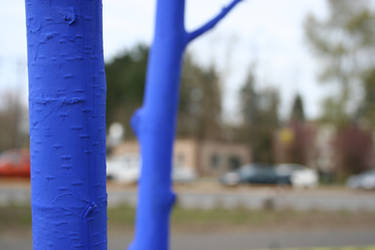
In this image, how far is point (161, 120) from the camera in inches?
140

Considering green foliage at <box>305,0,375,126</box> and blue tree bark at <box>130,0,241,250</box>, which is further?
green foliage at <box>305,0,375,126</box>

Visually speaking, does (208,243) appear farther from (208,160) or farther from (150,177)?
(208,160)

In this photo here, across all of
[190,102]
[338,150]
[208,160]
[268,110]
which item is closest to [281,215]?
[338,150]

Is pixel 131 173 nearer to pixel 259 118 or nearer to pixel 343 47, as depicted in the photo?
pixel 343 47

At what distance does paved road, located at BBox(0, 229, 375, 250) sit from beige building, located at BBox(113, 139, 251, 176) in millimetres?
28771

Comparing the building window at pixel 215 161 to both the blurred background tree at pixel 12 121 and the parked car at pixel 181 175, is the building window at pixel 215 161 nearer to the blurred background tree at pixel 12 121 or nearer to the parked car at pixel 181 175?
the parked car at pixel 181 175

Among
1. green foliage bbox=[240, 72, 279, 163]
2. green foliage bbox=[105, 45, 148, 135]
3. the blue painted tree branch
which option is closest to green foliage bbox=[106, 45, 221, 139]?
green foliage bbox=[105, 45, 148, 135]

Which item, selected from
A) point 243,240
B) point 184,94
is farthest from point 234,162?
point 243,240

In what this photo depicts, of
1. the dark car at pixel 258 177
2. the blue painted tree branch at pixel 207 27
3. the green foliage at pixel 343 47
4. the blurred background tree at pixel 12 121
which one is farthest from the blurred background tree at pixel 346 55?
the blue painted tree branch at pixel 207 27

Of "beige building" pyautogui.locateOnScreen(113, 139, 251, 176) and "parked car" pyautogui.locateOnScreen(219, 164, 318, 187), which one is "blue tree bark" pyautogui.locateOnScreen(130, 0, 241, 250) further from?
"beige building" pyautogui.locateOnScreen(113, 139, 251, 176)

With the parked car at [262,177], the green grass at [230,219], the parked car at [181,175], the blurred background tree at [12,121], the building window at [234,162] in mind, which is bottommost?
the building window at [234,162]

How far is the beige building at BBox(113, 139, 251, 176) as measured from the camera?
43.6 m

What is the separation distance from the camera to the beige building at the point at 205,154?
43562 millimetres

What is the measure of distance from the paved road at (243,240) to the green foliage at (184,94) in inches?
1194
